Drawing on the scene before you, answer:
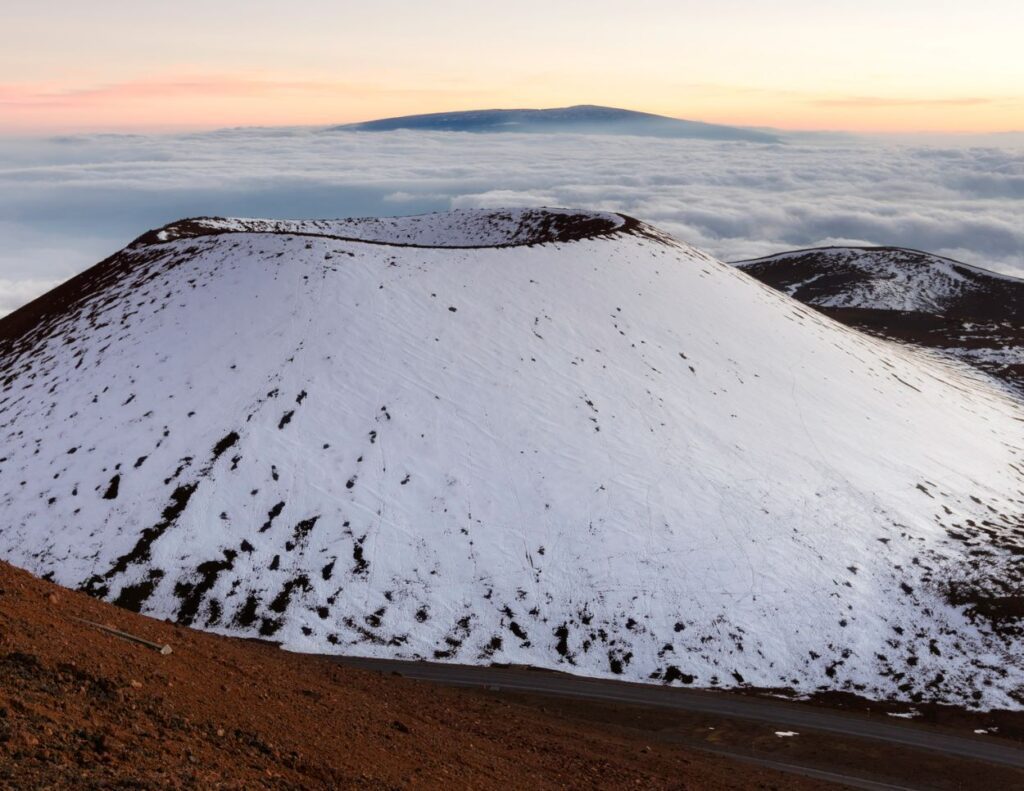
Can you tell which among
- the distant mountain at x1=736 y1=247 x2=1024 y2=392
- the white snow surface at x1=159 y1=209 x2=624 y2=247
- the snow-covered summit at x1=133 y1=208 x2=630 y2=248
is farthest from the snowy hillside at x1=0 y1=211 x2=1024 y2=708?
the distant mountain at x1=736 y1=247 x2=1024 y2=392

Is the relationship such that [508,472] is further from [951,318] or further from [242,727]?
[951,318]

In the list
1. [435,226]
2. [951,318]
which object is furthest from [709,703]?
[951,318]

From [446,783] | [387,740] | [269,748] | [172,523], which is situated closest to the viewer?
[269,748]

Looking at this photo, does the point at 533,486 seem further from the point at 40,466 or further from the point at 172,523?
the point at 40,466

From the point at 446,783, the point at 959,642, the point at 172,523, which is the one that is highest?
the point at 446,783

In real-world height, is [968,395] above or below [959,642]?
above

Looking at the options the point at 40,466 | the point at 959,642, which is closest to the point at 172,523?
the point at 40,466

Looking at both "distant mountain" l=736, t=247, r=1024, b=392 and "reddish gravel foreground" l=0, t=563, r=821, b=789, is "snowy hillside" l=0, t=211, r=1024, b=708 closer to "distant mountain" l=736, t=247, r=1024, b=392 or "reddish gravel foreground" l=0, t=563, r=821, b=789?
"reddish gravel foreground" l=0, t=563, r=821, b=789
